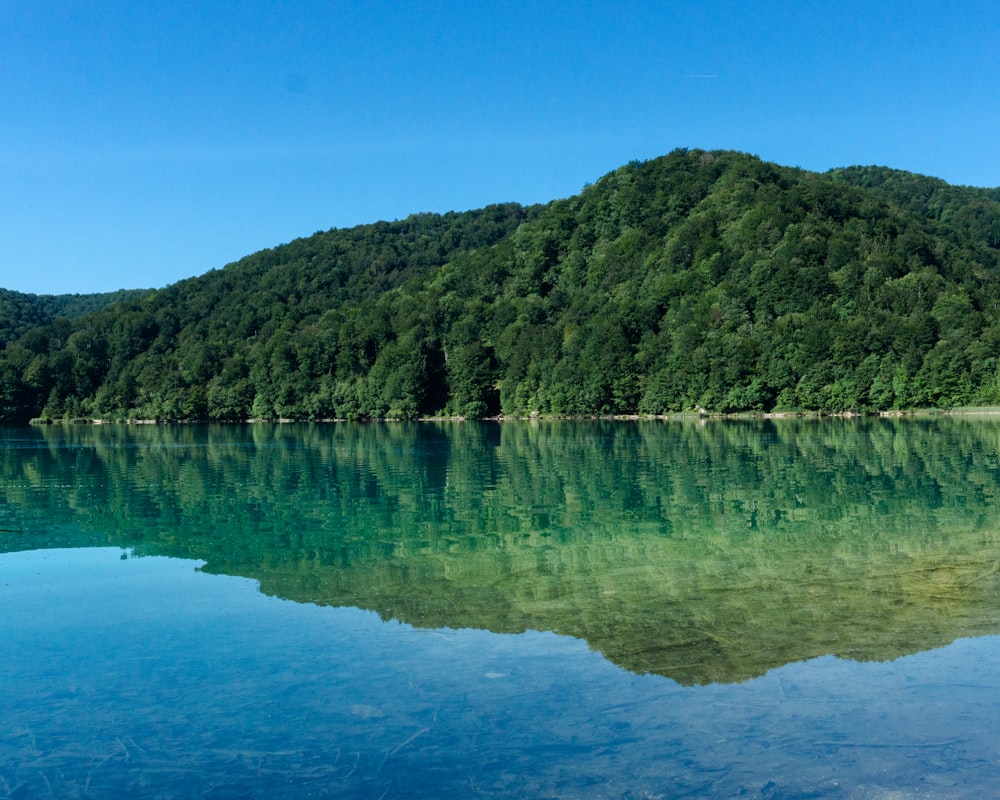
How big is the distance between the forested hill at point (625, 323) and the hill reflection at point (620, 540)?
219 ft

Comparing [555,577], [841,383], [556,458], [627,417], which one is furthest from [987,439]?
[627,417]

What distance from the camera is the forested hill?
108m

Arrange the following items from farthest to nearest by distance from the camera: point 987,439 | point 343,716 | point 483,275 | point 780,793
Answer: point 483,275 < point 987,439 < point 343,716 < point 780,793

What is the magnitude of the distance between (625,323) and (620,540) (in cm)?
10952

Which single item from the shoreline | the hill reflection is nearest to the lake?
the hill reflection

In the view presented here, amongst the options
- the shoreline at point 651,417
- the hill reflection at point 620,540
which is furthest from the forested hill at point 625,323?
the hill reflection at point 620,540

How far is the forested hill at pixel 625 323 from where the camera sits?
4235 inches

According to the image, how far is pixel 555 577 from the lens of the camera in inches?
641

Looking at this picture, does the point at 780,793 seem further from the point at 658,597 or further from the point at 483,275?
the point at 483,275

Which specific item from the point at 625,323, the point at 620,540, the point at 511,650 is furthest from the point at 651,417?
the point at 511,650

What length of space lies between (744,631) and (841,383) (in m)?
98.6

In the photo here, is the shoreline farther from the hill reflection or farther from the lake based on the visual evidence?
the lake

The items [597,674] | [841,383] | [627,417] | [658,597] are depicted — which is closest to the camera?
[597,674]

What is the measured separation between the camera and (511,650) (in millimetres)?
11844
